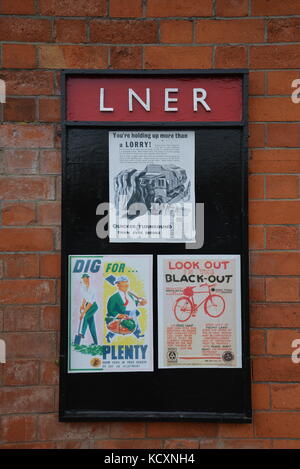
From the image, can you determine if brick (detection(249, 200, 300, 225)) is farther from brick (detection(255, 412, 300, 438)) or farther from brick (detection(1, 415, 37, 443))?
brick (detection(1, 415, 37, 443))

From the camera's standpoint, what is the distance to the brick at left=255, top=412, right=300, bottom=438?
100 inches

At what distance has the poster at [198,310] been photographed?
2551 millimetres

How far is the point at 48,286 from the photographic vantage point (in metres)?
2.58

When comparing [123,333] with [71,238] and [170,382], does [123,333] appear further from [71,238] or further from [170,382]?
[71,238]

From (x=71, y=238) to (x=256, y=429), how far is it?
1497mm

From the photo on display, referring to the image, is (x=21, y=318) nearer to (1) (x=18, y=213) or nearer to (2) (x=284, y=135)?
(1) (x=18, y=213)

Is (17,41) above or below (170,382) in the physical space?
above

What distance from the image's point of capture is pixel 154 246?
2561mm

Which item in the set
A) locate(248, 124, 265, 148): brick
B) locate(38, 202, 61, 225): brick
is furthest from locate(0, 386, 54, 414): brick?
locate(248, 124, 265, 148): brick

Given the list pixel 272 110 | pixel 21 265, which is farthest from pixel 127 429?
pixel 272 110

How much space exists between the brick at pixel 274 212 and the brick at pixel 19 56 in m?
1.51

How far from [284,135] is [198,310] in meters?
1.11

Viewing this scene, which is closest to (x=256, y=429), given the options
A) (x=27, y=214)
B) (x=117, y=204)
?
(x=117, y=204)

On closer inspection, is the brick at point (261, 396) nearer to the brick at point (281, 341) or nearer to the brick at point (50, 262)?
the brick at point (281, 341)
